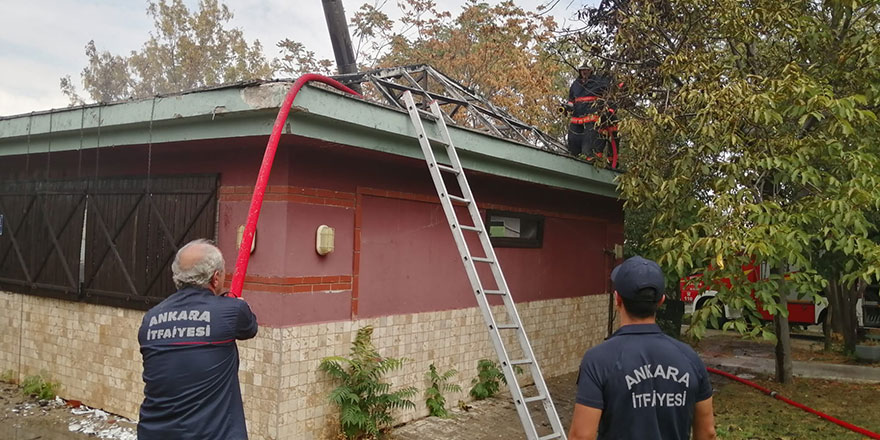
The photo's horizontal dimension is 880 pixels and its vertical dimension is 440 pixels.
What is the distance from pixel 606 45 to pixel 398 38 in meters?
14.2

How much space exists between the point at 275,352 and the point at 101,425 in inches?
90.0

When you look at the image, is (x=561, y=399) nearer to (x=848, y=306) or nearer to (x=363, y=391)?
(x=363, y=391)

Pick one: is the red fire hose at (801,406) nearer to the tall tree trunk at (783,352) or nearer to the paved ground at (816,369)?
the tall tree trunk at (783,352)

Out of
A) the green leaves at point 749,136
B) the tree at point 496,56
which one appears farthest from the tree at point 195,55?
the green leaves at point 749,136

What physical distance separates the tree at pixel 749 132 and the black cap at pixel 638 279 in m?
3.66

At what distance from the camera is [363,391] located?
564 centimetres

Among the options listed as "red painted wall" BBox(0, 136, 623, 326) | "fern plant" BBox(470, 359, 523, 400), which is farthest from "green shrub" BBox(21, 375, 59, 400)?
"fern plant" BBox(470, 359, 523, 400)

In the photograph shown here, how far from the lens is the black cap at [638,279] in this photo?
8.60ft

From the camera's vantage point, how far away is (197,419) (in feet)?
9.91

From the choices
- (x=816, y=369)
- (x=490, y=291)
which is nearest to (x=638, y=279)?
(x=490, y=291)

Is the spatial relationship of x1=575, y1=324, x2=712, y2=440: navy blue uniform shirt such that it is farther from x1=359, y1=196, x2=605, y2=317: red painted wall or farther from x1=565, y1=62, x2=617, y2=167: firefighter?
x1=565, y1=62, x2=617, y2=167: firefighter

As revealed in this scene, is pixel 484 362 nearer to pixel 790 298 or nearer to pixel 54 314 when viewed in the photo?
pixel 54 314

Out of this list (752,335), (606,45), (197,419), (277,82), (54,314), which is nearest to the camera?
(197,419)

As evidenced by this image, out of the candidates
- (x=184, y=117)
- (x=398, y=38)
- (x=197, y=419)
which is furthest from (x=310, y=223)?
(x=398, y=38)
